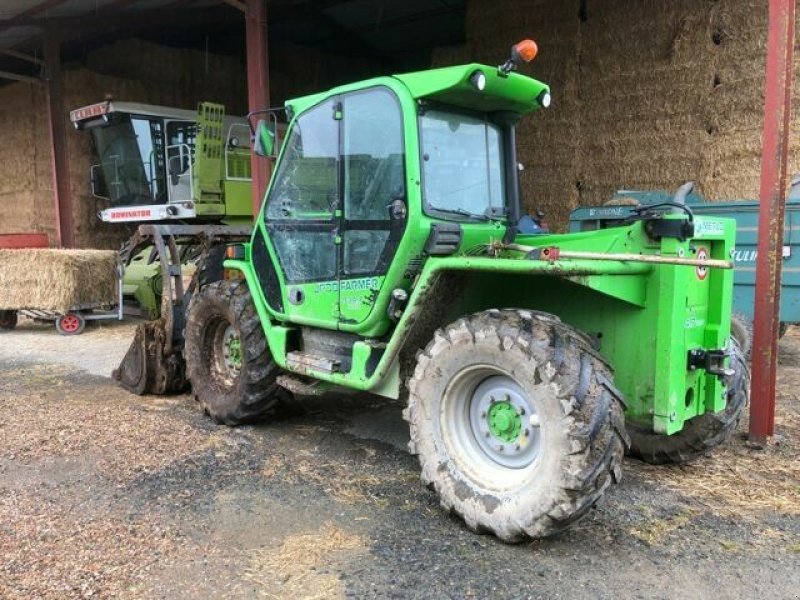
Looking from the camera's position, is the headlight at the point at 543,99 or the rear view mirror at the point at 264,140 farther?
the rear view mirror at the point at 264,140

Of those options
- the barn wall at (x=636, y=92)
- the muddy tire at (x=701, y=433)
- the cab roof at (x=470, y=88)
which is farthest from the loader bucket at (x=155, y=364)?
the barn wall at (x=636, y=92)

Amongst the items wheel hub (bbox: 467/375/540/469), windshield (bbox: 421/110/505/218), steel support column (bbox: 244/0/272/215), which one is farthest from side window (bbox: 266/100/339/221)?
steel support column (bbox: 244/0/272/215)

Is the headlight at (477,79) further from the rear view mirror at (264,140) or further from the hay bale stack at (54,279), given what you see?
the hay bale stack at (54,279)

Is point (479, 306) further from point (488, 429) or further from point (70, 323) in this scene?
point (70, 323)

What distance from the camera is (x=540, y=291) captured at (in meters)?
3.64

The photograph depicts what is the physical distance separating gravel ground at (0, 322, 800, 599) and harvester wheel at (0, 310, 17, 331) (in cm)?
581

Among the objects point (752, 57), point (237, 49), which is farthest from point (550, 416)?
point (237, 49)

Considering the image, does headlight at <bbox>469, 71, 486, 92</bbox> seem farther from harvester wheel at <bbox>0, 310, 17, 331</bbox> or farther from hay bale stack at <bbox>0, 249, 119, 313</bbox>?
harvester wheel at <bbox>0, 310, 17, 331</bbox>

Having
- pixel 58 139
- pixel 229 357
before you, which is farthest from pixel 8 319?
pixel 229 357

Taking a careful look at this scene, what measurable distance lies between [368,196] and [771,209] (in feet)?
8.51

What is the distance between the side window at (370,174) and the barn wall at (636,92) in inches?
256

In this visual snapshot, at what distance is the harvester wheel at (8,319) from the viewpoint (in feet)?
32.5

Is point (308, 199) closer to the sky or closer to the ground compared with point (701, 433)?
closer to the sky

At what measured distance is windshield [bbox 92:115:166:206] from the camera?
12250mm
